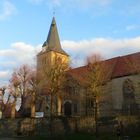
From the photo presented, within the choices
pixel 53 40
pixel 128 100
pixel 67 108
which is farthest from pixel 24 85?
pixel 53 40

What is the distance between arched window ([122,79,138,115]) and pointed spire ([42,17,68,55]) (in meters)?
29.2

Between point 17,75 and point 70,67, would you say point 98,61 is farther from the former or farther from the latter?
point 17,75

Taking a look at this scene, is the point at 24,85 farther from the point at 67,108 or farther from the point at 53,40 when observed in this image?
the point at 53,40

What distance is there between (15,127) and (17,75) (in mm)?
11784

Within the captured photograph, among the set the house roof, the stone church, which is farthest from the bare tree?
the house roof

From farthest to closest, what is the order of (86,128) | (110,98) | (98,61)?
1. (110,98)
2. (98,61)
3. (86,128)

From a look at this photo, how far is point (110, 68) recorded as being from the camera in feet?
199

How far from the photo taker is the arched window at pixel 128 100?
53688mm

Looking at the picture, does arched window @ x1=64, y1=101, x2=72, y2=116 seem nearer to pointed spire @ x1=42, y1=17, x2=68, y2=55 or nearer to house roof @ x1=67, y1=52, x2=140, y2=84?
house roof @ x1=67, y1=52, x2=140, y2=84

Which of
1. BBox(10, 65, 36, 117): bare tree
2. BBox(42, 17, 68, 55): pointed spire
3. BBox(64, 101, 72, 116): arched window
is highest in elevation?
BBox(42, 17, 68, 55): pointed spire

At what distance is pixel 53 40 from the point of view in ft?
270

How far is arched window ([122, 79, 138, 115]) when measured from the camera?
53.7 metres

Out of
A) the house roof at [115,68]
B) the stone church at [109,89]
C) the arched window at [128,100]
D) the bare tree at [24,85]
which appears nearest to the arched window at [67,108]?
the stone church at [109,89]

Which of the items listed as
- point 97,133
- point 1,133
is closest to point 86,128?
point 97,133
